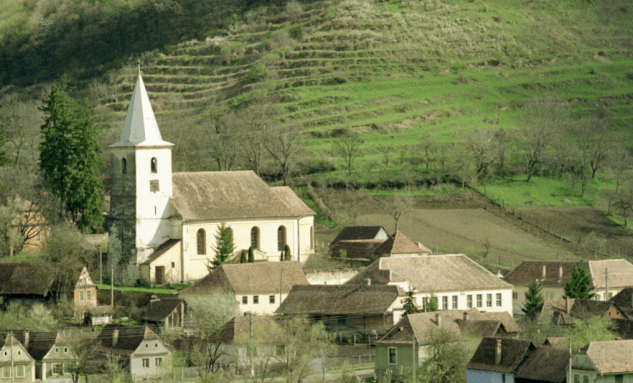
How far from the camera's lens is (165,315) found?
66.8m

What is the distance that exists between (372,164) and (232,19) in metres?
53.8

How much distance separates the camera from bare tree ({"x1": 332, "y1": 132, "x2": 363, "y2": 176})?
110 meters

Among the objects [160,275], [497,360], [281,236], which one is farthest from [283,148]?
[497,360]

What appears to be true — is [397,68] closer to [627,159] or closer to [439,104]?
→ [439,104]

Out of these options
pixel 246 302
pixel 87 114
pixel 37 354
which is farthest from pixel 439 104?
pixel 37 354

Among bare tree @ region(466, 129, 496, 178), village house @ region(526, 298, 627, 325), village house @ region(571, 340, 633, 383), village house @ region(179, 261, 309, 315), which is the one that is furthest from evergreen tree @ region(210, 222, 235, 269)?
bare tree @ region(466, 129, 496, 178)

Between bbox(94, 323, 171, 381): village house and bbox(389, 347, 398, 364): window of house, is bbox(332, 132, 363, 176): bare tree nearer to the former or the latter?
bbox(94, 323, 171, 381): village house

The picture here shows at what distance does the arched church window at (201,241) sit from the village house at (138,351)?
48.7 feet

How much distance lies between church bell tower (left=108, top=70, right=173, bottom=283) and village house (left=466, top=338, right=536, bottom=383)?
2663 centimetres

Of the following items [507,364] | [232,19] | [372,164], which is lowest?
[507,364]

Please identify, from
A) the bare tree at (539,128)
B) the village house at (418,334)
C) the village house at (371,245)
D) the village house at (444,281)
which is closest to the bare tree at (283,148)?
the village house at (371,245)

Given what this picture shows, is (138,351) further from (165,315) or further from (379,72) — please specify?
(379,72)

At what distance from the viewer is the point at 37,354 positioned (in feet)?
204

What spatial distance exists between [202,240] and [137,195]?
17.3 ft
